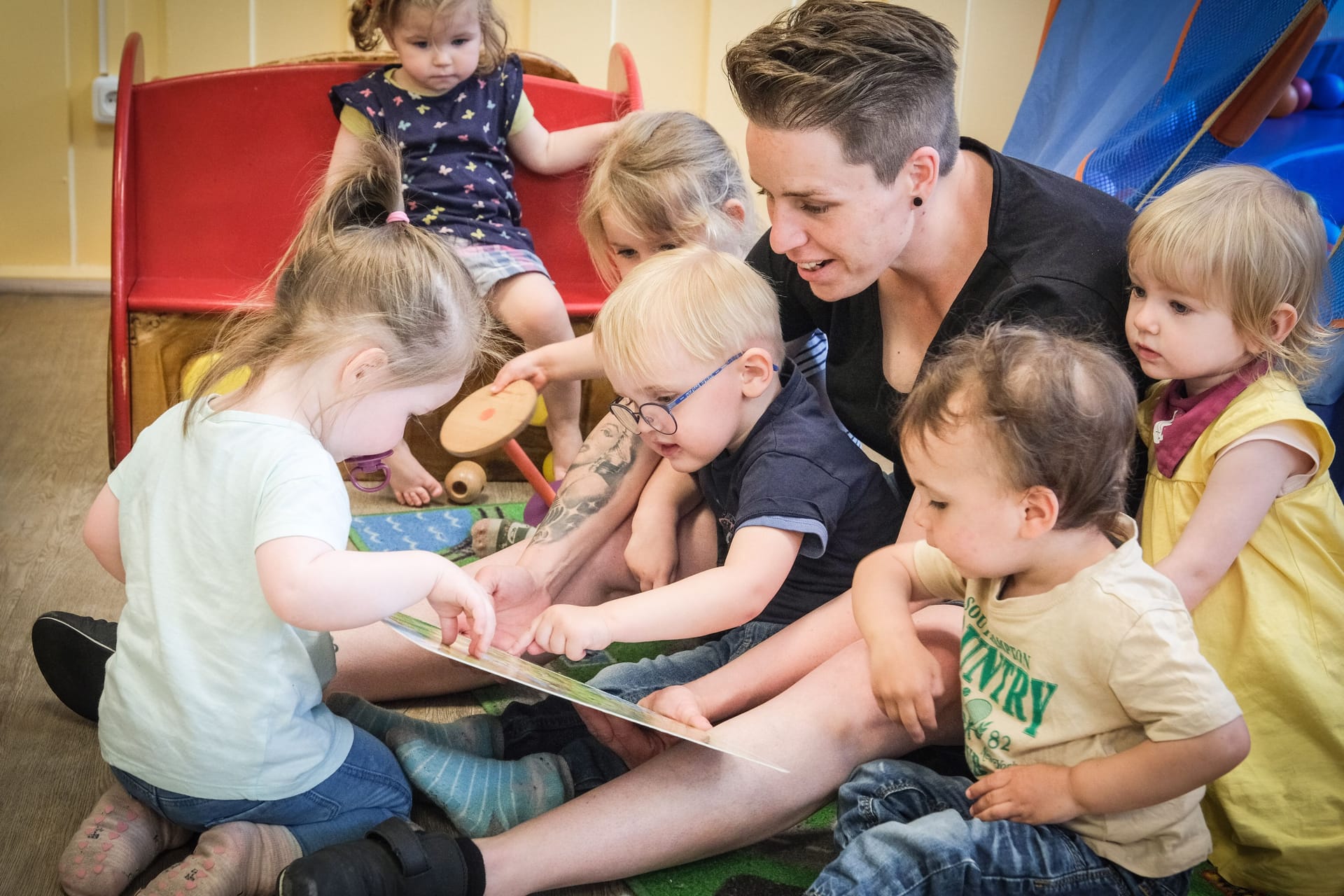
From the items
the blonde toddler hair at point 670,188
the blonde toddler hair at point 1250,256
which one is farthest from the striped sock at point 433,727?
the blonde toddler hair at point 1250,256

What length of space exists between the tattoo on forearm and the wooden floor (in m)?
0.24

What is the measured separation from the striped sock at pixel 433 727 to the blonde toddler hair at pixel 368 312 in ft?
1.15

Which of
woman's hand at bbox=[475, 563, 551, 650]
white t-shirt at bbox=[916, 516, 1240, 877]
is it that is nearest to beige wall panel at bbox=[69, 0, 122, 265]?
woman's hand at bbox=[475, 563, 551, 650]

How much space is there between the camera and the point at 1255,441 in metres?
1.03

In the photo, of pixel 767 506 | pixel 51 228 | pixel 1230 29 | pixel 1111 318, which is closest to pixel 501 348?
pixel 767 506

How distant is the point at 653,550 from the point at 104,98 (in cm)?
252

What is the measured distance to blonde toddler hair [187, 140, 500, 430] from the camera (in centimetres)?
97

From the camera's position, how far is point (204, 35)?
3.07 meters

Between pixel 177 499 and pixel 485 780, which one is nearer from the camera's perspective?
pixel 177 499

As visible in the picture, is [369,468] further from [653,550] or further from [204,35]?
[204,35]

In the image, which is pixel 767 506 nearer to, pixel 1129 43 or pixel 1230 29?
pixel 1230 29

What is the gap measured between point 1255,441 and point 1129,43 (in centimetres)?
181

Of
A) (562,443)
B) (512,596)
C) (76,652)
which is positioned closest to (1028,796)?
(512,596)

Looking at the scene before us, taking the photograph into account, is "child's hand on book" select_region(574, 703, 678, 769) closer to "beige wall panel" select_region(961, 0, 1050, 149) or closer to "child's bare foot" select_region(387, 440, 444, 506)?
"child's bare foot" select_region(387, 440, 444, 506)
